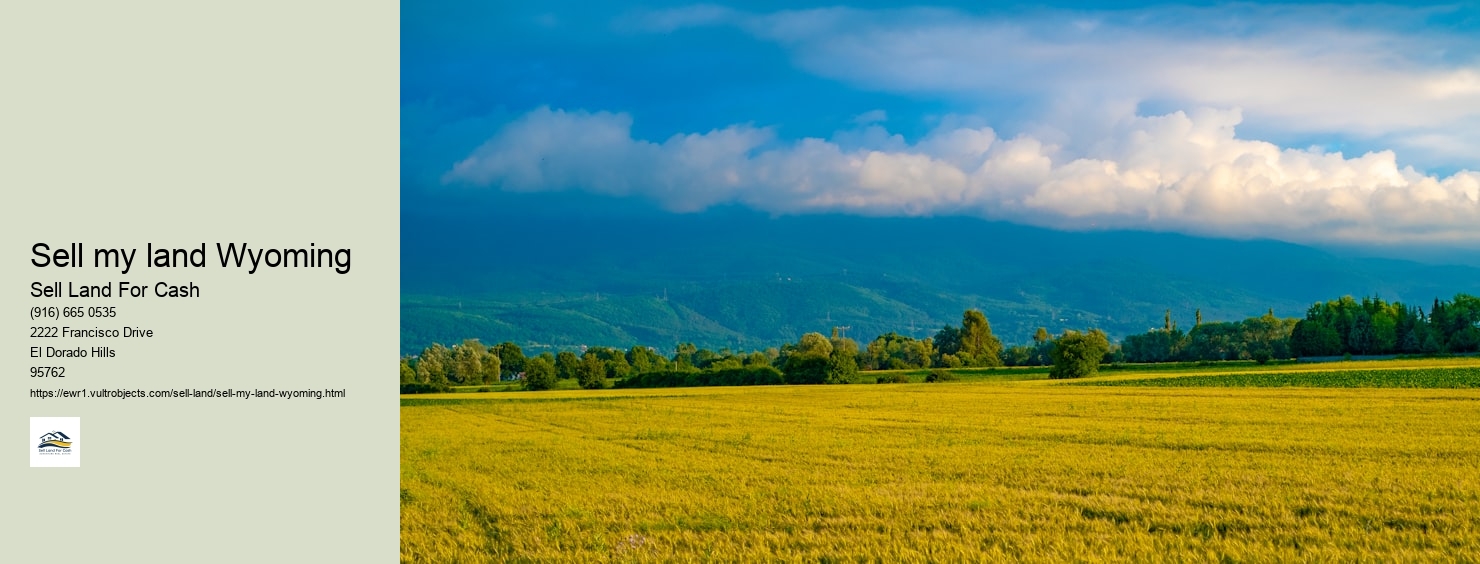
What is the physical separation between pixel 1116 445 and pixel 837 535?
61.4ft

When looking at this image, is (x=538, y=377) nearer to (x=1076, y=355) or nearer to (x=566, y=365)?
(x=566, y=365)

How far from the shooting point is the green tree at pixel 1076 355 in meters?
110

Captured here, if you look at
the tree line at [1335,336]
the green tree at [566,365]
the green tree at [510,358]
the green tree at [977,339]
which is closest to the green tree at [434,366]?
the green tree at [510,358]

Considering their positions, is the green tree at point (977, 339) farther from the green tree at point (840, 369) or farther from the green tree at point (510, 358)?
the green tree at point (510, 358)

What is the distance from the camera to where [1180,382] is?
8431 cm

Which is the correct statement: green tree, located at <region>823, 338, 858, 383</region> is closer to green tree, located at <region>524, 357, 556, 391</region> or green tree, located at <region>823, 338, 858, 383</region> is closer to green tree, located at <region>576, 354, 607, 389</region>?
green tree, located at <region>576, 354, 607, 389</region>

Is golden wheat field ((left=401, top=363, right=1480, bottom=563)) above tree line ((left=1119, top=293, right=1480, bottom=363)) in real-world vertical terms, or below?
below

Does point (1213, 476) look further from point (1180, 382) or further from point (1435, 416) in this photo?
point (1180, 382)
